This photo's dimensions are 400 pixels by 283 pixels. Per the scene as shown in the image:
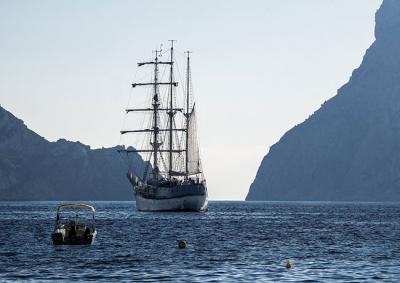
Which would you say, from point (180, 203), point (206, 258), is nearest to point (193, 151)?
point (180, 203)

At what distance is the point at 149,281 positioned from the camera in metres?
57.4

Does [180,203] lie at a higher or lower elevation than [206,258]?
higher

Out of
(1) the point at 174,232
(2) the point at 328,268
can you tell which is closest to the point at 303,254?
(2) the point at 328,268

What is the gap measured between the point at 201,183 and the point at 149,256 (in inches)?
4642

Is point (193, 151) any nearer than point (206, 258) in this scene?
No

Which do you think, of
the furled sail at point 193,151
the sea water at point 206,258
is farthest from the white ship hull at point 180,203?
the sea water at point 206,258

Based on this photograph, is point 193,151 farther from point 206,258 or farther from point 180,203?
point 206,258

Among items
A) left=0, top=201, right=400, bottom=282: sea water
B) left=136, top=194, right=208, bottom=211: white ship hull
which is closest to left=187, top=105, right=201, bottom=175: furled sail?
left=136, top=194, right=208, bottom=211: white ship hull

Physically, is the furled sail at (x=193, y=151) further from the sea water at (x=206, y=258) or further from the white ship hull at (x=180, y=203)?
the sea water at (x=206, y=258)

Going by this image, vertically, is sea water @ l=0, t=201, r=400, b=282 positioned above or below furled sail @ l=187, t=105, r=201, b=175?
below

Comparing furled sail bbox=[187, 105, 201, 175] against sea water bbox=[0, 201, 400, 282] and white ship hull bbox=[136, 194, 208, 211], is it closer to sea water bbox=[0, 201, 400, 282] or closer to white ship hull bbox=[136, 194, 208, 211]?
white ship hull bbox=[136, 194, 208, 211]

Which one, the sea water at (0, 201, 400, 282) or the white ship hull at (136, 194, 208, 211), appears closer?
the sea water at (0, 201, 400, 282)

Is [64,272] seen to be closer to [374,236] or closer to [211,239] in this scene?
[211,239]

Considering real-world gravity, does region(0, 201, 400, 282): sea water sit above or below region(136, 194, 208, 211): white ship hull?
below
